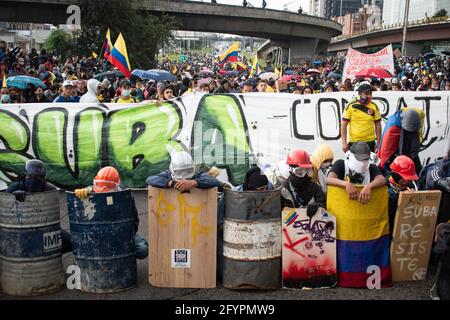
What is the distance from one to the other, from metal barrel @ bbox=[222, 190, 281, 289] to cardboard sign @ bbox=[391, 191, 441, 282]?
1190 mm

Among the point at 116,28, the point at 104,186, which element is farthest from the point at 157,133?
the point at 116,28

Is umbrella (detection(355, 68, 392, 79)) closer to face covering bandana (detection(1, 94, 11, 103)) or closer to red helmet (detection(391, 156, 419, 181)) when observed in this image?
face covering bandana (detection(1, 94, 11, 103))

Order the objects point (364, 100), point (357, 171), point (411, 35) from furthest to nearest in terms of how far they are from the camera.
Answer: point (411, 35)
point (364, 100)
point (357, 171)

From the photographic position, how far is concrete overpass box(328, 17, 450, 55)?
212 ft

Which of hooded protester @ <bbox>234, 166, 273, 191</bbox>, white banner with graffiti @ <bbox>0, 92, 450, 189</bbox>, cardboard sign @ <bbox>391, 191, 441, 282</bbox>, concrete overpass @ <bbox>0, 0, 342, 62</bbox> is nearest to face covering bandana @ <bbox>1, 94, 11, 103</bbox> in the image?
white banner with graffiti @ <bbox>0, 92, 450, 189</bbox>

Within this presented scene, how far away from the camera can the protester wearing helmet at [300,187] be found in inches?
215

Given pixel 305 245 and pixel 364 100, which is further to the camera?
pixel 364 100

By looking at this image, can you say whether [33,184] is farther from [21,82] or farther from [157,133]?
[21,82]

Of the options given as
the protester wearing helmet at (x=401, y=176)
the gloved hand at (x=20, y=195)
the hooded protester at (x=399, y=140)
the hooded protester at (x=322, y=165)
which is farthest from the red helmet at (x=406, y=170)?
the gloved hand at (x=20, y=195)

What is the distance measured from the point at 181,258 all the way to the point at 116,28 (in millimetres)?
35174

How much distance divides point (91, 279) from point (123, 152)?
4.23m

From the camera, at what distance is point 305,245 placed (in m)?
5.23

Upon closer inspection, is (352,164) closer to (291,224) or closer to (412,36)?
(291,224)

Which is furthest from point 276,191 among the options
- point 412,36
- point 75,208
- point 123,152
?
point 412,36
